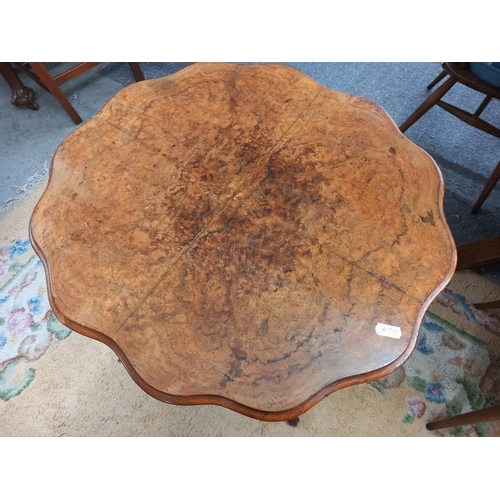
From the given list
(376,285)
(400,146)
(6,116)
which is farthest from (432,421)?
(6,116)

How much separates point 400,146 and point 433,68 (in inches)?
49.2

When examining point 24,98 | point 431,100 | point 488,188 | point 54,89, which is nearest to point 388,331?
point 488,188

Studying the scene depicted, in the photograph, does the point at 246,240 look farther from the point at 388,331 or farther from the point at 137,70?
the point at 137,70

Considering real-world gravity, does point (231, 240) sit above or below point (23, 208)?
above

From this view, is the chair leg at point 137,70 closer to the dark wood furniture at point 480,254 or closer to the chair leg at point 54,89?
the chair leg at point 54,89

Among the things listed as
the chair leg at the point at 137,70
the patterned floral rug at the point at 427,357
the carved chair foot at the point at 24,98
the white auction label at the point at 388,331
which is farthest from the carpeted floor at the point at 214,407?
the chair leg at the point at 137,70

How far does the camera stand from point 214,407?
1.20 m

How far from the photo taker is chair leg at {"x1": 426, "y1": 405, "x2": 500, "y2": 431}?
2.94ft

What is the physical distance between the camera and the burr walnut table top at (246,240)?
0.75m

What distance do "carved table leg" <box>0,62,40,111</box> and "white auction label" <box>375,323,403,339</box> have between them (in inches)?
74.3

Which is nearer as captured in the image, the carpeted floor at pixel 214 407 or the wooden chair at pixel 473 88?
Answer: the carpeted floor at pixel 214 407

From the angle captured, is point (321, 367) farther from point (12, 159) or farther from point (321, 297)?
point (12, 159)

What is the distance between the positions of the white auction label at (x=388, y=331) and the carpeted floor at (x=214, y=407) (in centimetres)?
50

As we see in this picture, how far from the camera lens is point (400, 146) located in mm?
985
